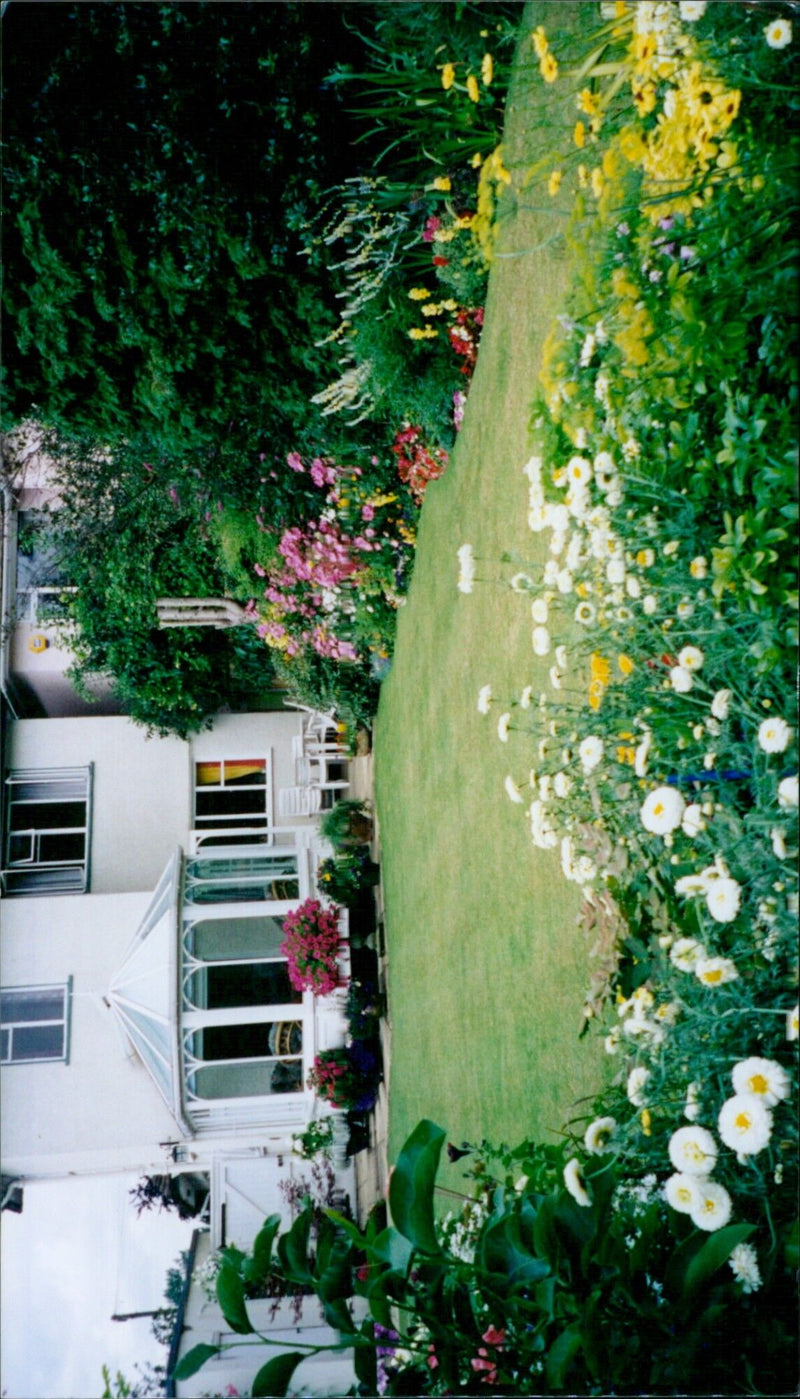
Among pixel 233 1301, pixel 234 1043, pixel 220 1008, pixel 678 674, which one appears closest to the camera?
pixel 233 1301

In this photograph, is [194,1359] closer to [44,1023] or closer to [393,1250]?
[393,1250]

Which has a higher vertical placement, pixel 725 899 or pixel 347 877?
pixel 347 877

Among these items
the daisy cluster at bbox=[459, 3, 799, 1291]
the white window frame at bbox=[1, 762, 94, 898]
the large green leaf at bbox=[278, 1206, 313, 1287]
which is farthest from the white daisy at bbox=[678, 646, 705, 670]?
the white window frame at bbox=[1, 762, 94, 898]

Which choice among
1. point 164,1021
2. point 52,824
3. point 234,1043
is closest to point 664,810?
point 164,1021

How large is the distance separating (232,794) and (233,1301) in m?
12.3

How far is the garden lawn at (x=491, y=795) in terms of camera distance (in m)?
4.50

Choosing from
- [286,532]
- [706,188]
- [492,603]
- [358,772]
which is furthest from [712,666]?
[358,772]

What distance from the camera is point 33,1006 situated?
1080 centimetres

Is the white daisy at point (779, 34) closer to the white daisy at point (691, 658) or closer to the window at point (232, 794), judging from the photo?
the white daisy at point (691, 658)

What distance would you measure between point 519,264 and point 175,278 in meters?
1.94

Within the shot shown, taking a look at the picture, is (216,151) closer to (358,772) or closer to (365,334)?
(365,334)

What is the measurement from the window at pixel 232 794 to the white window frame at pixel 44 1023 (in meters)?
3.24

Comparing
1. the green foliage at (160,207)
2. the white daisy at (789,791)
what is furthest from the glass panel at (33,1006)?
the white daisy at (789,791)

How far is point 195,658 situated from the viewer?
12.7 metres
